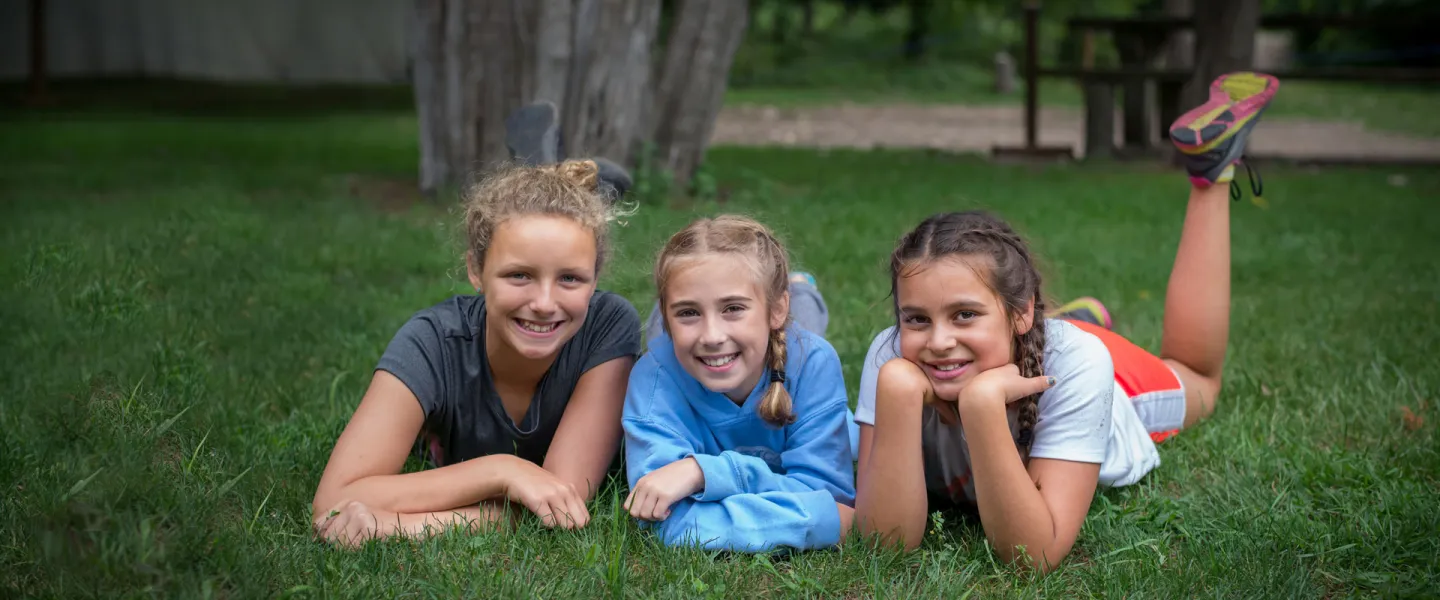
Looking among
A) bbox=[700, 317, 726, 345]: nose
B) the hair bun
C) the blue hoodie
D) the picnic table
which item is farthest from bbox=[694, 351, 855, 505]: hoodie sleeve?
the picnic table

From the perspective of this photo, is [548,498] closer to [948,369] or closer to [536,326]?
[536,326]

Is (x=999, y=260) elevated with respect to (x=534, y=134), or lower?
lower

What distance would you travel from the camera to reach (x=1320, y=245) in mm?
6707

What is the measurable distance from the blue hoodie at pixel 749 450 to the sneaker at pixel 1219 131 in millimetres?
1390

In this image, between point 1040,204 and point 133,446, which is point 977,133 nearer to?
point 1040,204

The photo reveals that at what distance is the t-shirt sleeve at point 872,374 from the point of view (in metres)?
3.06

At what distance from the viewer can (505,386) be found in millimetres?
3312

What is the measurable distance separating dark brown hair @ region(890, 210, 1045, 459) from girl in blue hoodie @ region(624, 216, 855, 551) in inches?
11.9

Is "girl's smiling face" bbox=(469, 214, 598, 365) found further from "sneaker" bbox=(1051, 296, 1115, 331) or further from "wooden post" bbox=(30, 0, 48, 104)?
"wooden post" bbox=(30, 0, 48, 104)

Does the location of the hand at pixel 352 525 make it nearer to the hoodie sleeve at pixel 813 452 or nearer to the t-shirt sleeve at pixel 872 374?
the hoodie sleeve at pixel 813 452

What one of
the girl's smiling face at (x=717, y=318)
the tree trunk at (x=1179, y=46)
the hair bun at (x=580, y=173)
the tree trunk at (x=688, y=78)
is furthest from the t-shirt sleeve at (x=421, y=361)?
the tree trunk at (x=1179, y=46)

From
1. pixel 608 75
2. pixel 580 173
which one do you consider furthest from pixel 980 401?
pixel 608 75

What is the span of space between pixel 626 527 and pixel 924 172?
24.1 feet

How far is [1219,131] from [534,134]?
2061mm
